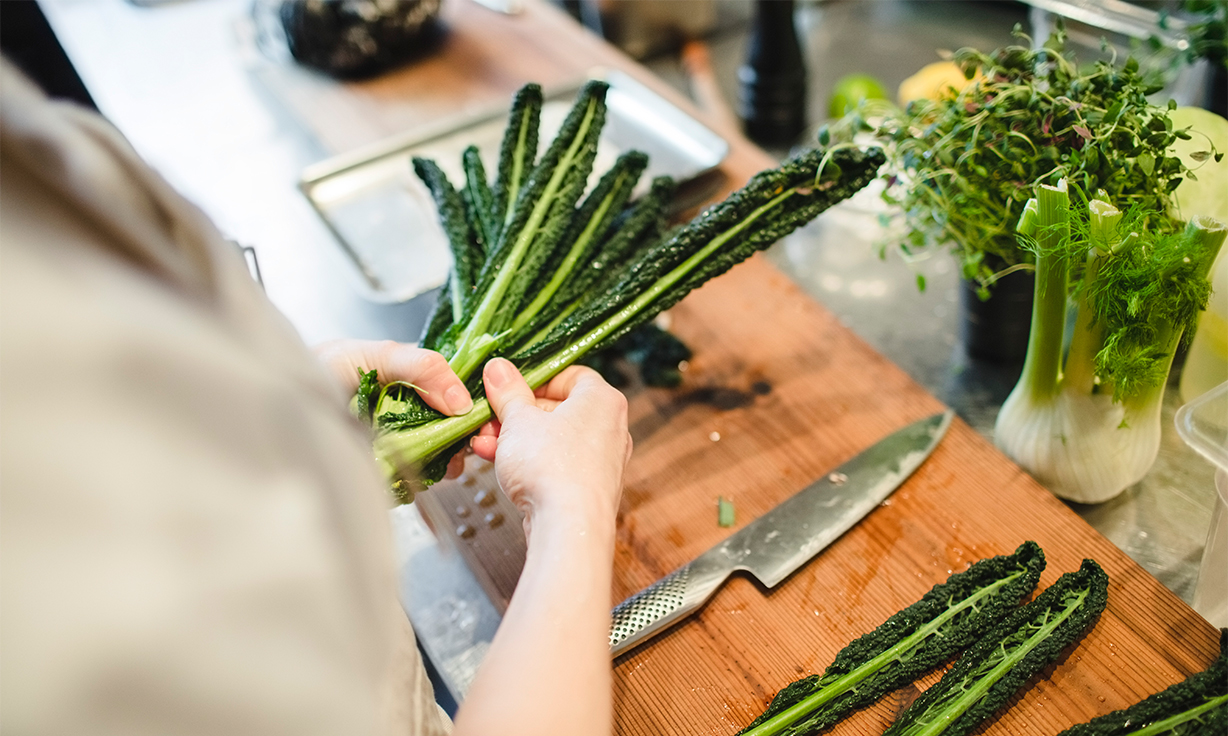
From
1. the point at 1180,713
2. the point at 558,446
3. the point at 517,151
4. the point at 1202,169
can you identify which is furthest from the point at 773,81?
the point at 1180,713

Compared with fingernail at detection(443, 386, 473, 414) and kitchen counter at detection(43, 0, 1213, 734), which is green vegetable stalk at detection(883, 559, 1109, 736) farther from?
fingernail at detection(443, 386, 473, 414)

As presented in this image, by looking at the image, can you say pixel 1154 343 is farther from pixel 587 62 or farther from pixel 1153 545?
pixel 587 62

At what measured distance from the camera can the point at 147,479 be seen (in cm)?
40

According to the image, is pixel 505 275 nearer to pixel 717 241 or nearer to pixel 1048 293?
pixel 717 241

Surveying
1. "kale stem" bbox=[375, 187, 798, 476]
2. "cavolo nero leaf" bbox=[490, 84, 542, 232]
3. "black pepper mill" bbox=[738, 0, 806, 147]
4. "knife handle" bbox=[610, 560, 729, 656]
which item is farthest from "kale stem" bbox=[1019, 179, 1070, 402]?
"black pepper mill" bbox=[738, 0, 806, 147]

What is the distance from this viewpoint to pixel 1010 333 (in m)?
1.25

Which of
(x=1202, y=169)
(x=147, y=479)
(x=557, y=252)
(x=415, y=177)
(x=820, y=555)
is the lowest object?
(x=820, y=555)

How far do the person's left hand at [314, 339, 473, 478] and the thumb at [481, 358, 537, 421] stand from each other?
0.11 ft

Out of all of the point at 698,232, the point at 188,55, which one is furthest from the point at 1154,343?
the point at 188,55

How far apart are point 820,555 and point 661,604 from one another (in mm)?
227

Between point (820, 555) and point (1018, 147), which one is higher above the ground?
point (1018, 147)

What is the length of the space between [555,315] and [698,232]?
25 cm

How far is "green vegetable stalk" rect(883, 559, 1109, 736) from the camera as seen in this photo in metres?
0.80

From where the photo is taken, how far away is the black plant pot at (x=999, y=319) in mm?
1164
